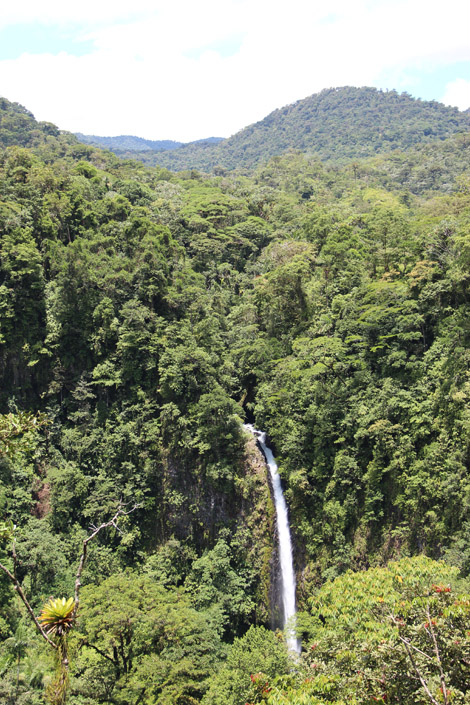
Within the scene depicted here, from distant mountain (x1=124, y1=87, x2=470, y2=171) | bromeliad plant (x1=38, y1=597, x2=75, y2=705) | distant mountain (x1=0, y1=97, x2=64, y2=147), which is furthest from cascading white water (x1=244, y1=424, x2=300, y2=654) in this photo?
distant mountain (x1=124, y1=87, x2=470, y2=171)

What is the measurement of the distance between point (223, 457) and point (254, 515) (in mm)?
2944

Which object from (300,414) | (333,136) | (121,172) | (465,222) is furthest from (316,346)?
Result: (333,136)

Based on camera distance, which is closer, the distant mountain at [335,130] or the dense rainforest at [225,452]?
the dense rainforest at [225,452]

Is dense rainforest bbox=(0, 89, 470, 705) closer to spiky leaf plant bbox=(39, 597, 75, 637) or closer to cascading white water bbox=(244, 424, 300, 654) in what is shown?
spiky leaf plant bbox=(39, 597, 75, 637)

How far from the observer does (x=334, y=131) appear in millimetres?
119625

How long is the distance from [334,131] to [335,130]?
0.60 m

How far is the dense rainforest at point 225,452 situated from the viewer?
35.0 feet

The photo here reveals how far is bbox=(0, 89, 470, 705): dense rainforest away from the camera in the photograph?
1066 cm

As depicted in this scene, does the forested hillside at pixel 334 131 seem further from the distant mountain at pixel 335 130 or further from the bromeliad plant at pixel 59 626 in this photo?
the bromeliad plant at pixel 59 626

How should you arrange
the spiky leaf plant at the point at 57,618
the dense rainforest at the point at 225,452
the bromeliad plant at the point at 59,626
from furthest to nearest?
the dense rainforest at the point at 225,452
the spiky leaf plant at the point at 57,618
the bromeliad plant at the point at 59,626

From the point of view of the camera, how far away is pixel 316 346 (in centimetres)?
2197

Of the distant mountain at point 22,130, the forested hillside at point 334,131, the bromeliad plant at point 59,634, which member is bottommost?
the bromeliad plant at point 59,634

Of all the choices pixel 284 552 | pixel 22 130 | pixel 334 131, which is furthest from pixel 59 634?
pixel 334 131

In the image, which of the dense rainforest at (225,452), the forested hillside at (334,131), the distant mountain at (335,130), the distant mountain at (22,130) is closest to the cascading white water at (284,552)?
the dense rainforest at (225,452)
